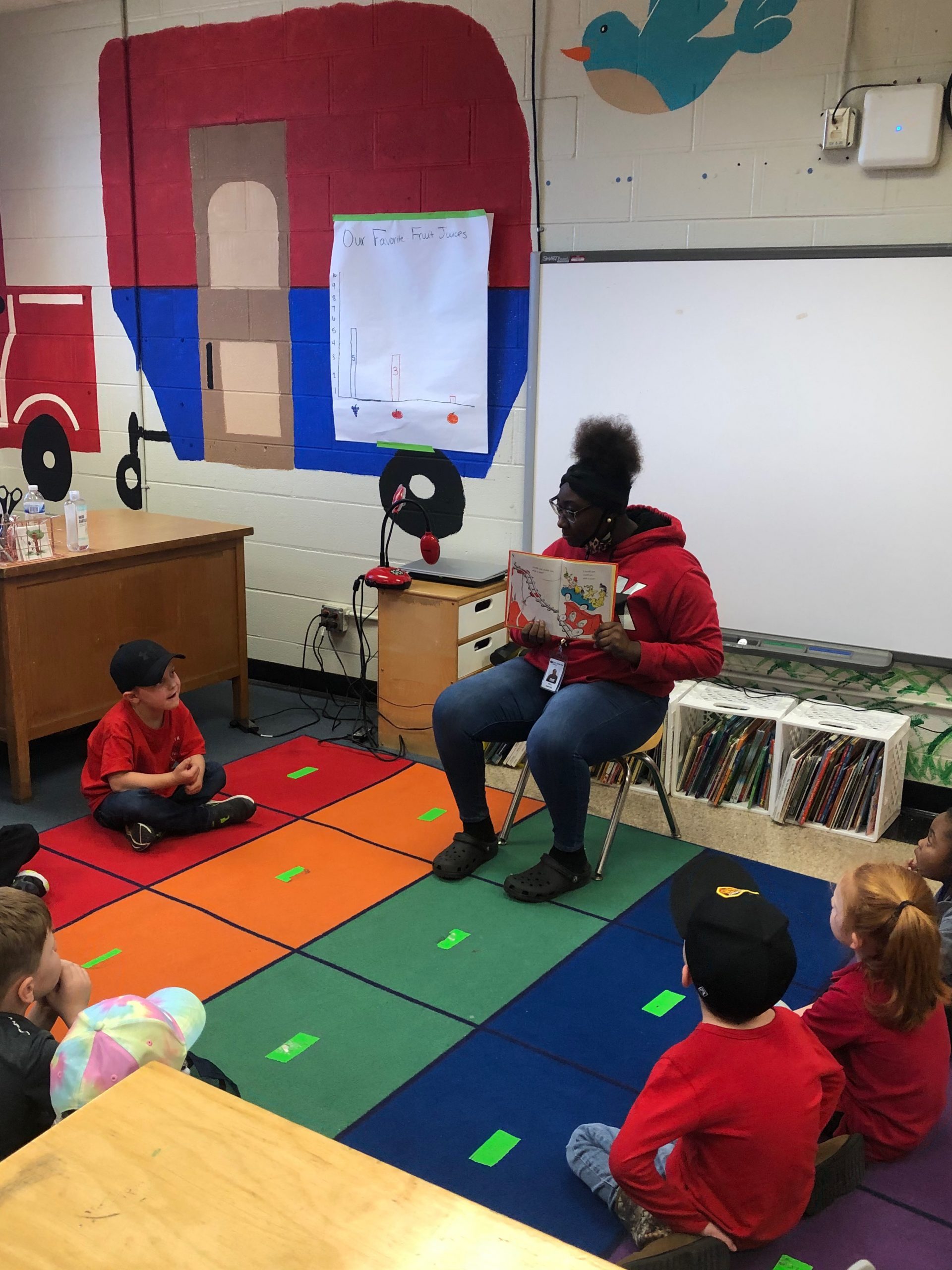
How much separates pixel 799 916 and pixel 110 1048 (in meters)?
2.01

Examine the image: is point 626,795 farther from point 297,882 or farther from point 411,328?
point 411,328

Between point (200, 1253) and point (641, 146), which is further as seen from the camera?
point (641, 146)

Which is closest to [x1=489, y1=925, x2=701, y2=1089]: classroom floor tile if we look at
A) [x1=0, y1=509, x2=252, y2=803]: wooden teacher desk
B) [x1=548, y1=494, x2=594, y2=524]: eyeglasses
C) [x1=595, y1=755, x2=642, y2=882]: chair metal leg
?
[x1=595, y1=755, x2=642, y2=882]: chair metal leg

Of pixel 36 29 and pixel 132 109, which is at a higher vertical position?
pixel 36 29

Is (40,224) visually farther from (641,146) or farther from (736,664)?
(736,664)

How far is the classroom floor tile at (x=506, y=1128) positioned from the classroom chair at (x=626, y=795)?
888mm

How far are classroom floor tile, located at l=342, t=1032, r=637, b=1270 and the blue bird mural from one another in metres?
2.87

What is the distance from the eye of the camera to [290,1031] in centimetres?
229

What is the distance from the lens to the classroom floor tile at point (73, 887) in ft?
9.08

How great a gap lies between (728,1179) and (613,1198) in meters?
0.28

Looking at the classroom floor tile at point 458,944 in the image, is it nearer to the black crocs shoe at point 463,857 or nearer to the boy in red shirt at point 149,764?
the black crocs shoe at point 463,857

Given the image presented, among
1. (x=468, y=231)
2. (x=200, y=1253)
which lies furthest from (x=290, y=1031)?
(x=468, y=231)

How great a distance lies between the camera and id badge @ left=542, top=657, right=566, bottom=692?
302 centimetres

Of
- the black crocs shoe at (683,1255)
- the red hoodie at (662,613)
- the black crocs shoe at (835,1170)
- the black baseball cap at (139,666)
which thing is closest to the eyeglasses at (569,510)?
the red hoodie at (662,613)
